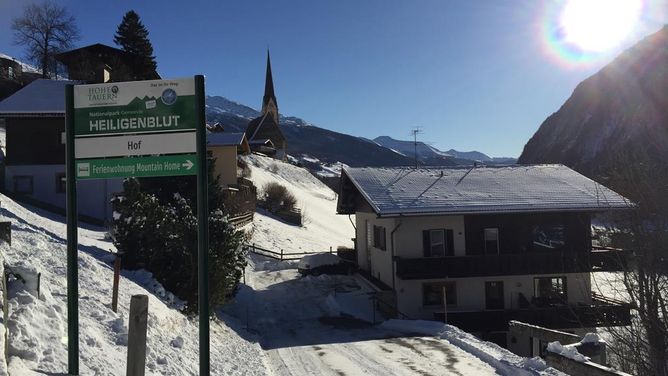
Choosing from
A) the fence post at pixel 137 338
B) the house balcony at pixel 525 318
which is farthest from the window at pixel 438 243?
the fence post at pixel 137 338

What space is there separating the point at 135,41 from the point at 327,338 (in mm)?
43645

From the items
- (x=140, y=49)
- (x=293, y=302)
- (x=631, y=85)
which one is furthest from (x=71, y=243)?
(x=631, y=85)

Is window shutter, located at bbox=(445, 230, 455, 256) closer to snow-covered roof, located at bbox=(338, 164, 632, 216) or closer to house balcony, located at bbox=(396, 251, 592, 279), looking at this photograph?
house balcony, located at bbox=(396, 251, 592, 279)

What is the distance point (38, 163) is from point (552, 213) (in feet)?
92.8

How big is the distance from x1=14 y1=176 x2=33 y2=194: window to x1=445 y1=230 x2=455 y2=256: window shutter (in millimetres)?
23645

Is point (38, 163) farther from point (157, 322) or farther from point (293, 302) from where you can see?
point (157, 322)

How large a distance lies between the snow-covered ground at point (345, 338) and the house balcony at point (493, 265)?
283 centimetres

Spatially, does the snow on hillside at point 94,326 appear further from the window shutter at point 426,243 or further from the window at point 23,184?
the window at point 23,184

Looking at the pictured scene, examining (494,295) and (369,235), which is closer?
(494,295)

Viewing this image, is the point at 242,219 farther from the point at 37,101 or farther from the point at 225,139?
the point at 37,101

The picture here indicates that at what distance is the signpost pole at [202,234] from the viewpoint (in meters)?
5.25

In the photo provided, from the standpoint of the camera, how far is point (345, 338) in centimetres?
1711

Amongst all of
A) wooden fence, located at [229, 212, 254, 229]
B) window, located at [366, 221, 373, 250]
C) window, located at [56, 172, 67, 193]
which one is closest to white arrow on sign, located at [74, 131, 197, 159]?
window, located at [366, 221, 373, 250]

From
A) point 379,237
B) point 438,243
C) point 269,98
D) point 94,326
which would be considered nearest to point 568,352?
point 94,326
